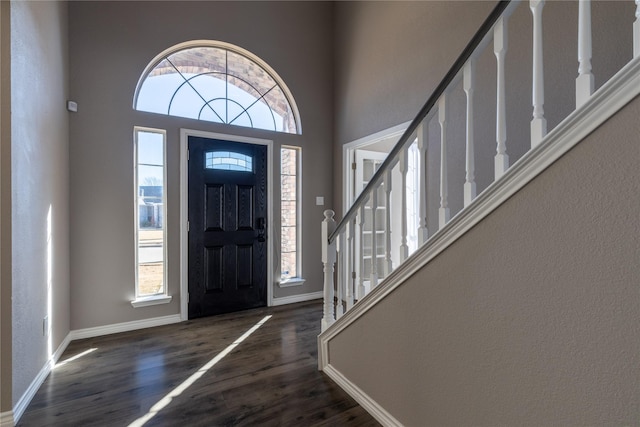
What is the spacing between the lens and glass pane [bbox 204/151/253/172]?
11.0 feet

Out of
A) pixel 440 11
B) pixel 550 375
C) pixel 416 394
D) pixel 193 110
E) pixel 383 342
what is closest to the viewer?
pixel 550 375

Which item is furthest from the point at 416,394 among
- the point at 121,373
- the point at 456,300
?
the point at 121,373

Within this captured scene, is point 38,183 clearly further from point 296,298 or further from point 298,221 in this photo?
point 296,298

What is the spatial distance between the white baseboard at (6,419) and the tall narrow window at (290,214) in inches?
98.6

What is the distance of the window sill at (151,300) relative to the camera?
2.99 metres

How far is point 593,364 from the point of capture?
88 centimetres

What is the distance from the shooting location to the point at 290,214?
389 centimetres

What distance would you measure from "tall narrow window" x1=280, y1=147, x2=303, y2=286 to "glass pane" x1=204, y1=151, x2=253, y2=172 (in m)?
0.46

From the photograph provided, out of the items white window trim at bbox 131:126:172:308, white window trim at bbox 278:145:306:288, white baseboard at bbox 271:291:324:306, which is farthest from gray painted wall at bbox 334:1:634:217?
white window trim at bbox 131:126:172:308

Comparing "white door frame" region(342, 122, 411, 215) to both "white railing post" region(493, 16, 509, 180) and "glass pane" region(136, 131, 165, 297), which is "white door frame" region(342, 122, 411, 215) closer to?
"glass pane" region(136, 131, 165, 297)

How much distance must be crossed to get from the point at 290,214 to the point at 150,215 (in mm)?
1554

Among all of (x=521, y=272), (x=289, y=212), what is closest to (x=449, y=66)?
(x=521, y=272)

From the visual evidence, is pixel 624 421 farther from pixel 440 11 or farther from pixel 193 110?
pixel 193 110

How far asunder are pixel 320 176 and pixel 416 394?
115 inches
